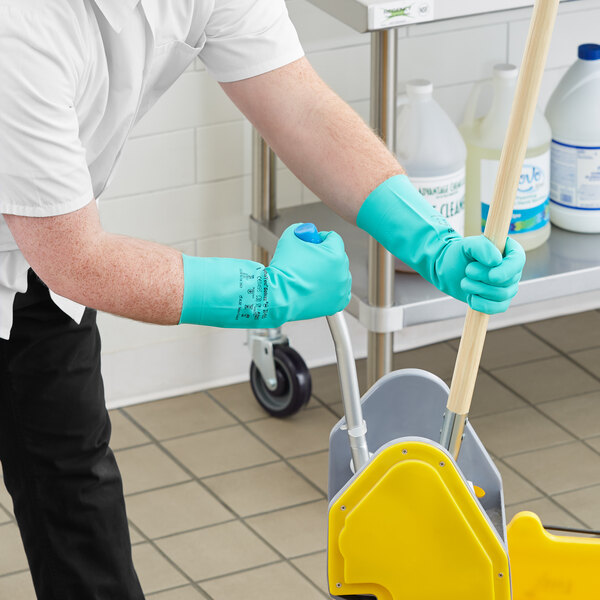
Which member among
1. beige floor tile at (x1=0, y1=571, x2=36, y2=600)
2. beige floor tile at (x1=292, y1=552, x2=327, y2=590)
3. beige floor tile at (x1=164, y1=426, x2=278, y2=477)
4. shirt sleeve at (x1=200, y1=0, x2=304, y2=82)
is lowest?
beige floor tile at (x1=164, y1=426, x2=278, y2=477)

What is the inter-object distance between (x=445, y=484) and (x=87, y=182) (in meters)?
0.51

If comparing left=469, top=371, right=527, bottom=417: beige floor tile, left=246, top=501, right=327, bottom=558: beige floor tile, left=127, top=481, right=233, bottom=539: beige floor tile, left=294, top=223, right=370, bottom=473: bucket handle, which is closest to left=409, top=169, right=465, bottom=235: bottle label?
left=469, top=371, right=527, bottom=417: beige floor tile

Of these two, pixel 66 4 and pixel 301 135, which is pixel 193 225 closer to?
pixel 301 135

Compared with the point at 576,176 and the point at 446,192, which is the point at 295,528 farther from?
the point at 576,176

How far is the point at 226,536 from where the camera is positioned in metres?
2.24

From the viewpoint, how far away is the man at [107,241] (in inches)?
53.1

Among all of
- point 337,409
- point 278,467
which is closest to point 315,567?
point 278,467

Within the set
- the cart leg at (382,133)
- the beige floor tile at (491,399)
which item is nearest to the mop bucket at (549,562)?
the cart leg at (382,133)

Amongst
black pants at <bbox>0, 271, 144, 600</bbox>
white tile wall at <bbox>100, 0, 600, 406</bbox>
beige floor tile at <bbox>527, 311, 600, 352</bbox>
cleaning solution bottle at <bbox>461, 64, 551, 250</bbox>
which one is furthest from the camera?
beige floor tile at <bbox>527, 311, 600, 352</bbox>

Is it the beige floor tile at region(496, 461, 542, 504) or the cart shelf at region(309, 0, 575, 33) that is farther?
the beige floor tile at region(496, 461, 542, 504)

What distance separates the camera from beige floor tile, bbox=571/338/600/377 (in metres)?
2.81

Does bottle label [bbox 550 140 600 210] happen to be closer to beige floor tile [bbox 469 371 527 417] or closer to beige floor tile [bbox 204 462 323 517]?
beige floor tile [bbox 469 371 527 417]

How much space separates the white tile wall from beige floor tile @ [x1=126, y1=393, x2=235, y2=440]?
0.04 meters

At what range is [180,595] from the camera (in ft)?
6.81
